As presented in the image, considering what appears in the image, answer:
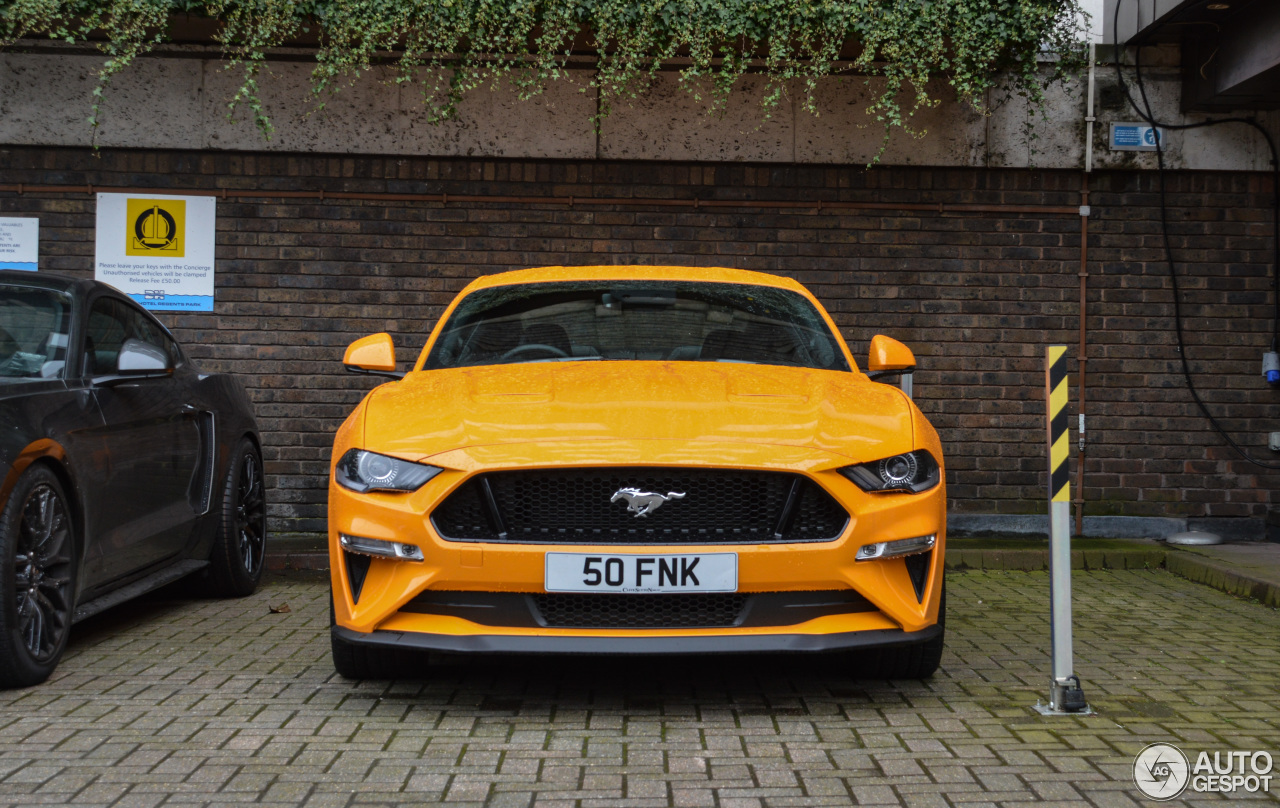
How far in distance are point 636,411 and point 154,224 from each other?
6.29 metres

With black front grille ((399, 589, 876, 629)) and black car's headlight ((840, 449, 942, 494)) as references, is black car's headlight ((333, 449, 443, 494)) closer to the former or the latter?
black front grille ((399, 589, 876, 629))

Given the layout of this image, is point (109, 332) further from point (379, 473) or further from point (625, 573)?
point (625, 573)

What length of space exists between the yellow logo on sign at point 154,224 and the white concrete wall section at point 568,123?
45cm

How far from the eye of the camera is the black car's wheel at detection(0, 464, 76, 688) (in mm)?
4004

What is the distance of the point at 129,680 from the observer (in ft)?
14.2

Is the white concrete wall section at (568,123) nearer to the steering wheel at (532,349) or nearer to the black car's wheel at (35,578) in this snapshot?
the steering wheel at (532,349)

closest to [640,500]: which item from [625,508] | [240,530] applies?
[625,508]

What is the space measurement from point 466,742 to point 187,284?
6.35 meters

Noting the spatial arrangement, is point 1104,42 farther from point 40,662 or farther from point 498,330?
point 40,662

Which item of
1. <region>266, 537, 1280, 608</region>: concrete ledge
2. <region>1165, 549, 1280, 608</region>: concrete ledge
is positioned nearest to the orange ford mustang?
<region>1165, 549, 1280, 608</region>: concrete ledge

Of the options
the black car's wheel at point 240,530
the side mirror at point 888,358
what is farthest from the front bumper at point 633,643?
the black car's wheel at point 240,530

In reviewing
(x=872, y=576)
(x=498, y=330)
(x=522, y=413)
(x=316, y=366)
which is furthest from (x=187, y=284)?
(x=872, y=576)

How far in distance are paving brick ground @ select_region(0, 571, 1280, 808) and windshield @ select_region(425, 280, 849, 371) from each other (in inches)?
48.7

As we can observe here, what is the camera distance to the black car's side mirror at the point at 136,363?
4.84 m
